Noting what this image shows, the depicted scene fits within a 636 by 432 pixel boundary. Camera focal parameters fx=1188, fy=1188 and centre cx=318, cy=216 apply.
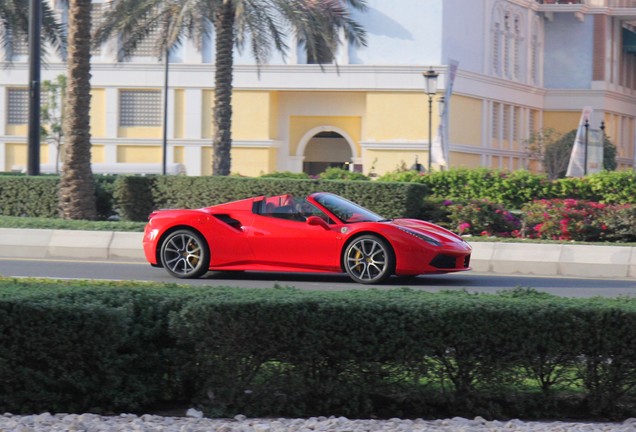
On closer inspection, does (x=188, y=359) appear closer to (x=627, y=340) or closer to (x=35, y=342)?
(x=35, y=342)

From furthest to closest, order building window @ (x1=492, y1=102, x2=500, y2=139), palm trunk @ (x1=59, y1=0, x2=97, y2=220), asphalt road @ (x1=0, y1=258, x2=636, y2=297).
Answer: building window @ (x1=492, y1=102, x2=500, y2=139)
palm trunk @ (x1=59, y1=0, x2=97, y2=220)
asphalt road @ (x1=0, y1=258, x2=636, y2=297)

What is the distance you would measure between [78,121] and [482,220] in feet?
27.4

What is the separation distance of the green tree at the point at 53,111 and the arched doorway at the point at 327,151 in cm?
1143

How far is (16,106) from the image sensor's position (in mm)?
54906

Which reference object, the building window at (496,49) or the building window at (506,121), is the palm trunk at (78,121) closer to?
the building window at (496,49)

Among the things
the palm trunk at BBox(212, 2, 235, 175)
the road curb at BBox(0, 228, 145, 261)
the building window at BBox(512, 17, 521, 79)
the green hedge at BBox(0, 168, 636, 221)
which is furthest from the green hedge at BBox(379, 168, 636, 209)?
the building window at BBox(512, 17, 521, 79)

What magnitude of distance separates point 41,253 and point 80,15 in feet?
20.4

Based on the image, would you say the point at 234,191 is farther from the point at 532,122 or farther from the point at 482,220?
the point at 532,122

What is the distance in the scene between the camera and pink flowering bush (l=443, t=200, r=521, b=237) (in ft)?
75.2

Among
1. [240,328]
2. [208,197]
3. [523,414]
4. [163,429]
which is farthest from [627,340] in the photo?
[208,197]

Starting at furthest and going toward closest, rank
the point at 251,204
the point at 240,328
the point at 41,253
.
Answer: the point at 41,253, the point at 251,204, the point at 240,328

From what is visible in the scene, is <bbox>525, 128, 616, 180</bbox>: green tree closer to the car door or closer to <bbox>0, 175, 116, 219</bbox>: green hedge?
<bbox>0, 175, 116, 219</bbox>: green hedge

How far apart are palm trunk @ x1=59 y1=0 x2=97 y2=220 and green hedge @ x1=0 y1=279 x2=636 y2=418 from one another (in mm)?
15995

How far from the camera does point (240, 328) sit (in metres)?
7.81
